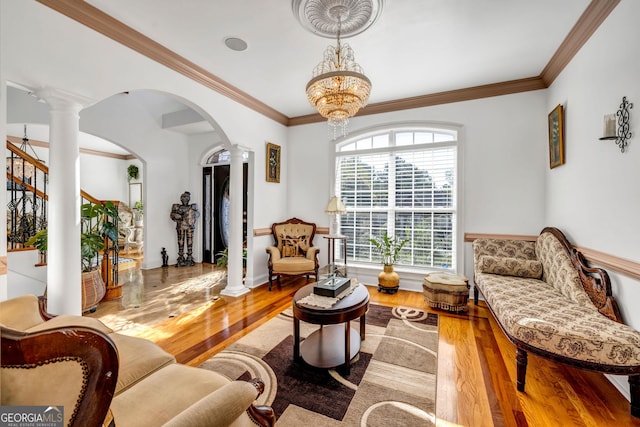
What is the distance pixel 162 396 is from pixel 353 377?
136 cm

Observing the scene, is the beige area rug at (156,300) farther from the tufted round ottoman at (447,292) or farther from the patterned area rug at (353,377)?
the tufted round ottoman at (447,292)

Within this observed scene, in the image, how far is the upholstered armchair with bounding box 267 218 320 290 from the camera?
4184 millimetres

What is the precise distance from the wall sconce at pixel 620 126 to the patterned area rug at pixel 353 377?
7.24ft

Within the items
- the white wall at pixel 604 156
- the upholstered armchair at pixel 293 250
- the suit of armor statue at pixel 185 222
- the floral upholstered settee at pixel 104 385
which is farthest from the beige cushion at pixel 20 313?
the suit of armor statue at pixel 185 222

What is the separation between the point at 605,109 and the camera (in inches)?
87.8

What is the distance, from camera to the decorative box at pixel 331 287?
2.29 m

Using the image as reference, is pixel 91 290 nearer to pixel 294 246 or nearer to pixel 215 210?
pixel 294 246

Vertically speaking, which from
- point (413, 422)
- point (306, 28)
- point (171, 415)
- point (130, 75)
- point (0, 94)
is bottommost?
point (413, 422)

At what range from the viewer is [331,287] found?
7.70 ft

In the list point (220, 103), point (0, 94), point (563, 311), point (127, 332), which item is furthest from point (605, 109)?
point (127, 332)

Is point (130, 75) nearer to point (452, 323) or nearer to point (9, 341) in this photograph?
point (9, 341)

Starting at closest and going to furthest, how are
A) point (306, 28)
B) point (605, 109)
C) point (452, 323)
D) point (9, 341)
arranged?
point (9, 341), point (605, 109), point (306, 28), point (452, 323)

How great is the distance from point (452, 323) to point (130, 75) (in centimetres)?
426

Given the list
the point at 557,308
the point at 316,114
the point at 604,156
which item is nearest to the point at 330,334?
the point at 557,308
